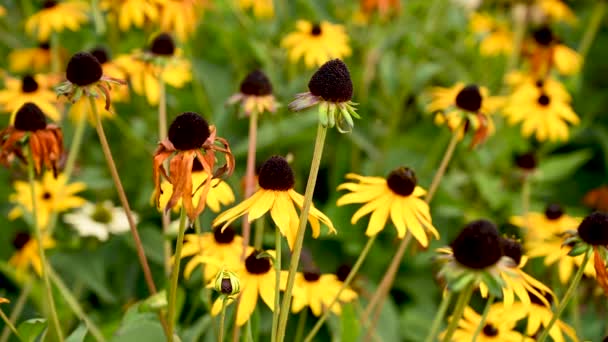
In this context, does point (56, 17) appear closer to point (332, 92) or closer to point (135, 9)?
point (135, 9)

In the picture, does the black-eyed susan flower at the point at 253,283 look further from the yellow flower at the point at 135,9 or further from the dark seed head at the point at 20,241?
the yellow flower at the point at 135,9

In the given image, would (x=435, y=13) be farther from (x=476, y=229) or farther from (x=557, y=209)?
(x=476, y=229)

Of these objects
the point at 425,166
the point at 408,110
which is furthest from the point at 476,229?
the point at 408,110

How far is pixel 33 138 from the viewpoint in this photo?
3.53ft

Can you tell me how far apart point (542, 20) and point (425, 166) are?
3.10 ft

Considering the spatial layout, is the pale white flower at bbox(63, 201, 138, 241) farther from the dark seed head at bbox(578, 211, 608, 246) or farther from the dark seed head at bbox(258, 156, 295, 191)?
the dark seed head at bbox(578, 211, 608, 246)

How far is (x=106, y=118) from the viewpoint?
1864mm

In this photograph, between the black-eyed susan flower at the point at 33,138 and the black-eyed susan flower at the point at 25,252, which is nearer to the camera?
the black-eyed susan flower at the point at 33,138

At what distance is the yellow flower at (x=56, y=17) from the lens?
68.7 inches

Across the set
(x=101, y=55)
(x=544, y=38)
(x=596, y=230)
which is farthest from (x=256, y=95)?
(x=544, y=38)

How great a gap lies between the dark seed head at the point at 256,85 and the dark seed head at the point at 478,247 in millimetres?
606

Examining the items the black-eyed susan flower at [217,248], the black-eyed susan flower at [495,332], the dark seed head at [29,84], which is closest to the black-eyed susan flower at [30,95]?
the dark seed head at [29,84]

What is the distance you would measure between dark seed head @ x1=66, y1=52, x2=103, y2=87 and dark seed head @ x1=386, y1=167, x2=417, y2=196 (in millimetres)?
414

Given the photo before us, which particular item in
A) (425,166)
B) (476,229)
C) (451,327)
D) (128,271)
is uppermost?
(476,229)
